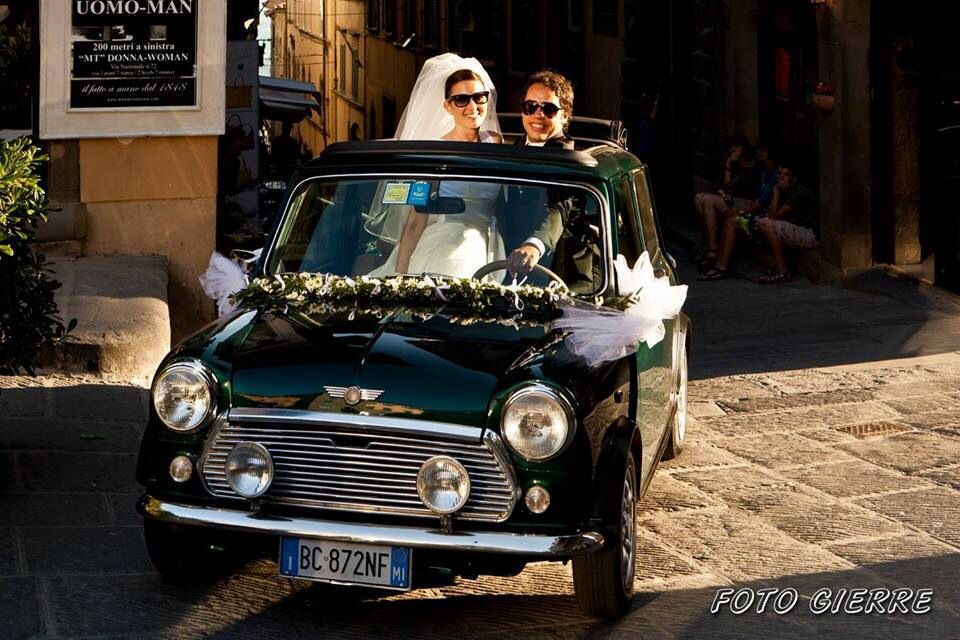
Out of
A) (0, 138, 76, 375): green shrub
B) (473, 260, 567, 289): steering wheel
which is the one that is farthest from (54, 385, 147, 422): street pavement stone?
(473, 260, 567, 289): steering wheel

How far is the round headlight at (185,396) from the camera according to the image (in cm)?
570

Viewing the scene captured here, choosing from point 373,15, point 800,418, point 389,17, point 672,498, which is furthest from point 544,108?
point 373,15

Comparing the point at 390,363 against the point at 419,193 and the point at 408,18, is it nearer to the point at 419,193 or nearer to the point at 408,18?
the point at 419,193

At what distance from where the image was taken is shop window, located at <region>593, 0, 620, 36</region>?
80.7 feet

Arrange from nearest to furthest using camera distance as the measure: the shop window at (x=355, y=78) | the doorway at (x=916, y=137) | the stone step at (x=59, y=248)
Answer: the stone step at (x=59, y=248)
the doorway at (x=916, y=137)
the shop window at (x=355, y=78)

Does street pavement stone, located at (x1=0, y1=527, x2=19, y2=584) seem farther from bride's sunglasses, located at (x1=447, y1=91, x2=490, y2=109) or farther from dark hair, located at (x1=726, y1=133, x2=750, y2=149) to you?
dark hair, located at (x1=726, y1=133, x2=750, y2=149)

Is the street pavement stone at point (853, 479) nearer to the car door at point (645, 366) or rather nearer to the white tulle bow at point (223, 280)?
the car door at point (645, 366)

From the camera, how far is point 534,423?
5.48m

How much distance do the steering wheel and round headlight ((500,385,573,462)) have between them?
3.57 ft

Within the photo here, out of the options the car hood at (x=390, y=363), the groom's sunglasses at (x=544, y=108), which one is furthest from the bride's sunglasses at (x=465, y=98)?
the car hood at (x=390, y=363)

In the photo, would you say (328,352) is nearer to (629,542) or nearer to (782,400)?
(629,542)

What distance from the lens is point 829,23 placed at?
595 inches

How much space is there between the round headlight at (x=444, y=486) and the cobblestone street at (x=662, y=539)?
575mm

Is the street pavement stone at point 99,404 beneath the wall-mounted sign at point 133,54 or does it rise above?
beneath
